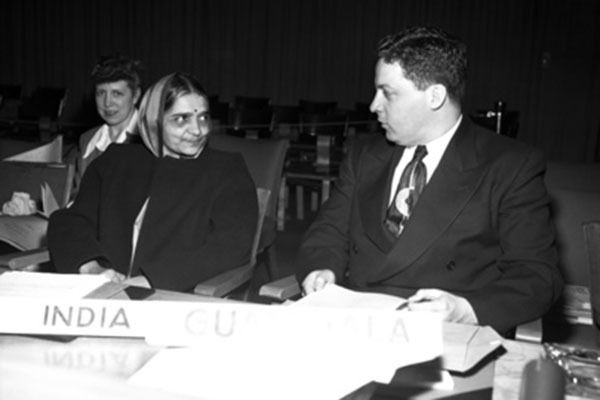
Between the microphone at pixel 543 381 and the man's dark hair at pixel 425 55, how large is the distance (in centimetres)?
140

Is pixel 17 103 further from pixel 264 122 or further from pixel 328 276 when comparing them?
pixel 328 276

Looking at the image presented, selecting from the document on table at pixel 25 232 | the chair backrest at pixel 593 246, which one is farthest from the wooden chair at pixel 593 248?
the document on table at pixel 25 232

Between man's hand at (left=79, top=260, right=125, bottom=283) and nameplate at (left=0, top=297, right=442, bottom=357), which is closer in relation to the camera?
nameplate at (left=0, top=297, right=442, bottom=357)

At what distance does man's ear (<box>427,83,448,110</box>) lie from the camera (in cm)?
192

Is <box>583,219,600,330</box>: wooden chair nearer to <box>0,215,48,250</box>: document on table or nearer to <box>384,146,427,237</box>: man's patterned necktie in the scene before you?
<box>384,146,427,237</box>: man's patterned necktie

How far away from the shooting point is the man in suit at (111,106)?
3352 mm

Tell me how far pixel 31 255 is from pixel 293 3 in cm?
906

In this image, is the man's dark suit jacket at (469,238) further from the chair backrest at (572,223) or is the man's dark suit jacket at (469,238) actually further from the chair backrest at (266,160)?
the chair backrest at (266,160)

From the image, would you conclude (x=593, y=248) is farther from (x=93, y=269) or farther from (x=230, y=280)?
(x=93, y=269)

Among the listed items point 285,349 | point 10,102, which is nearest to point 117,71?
point 285,349

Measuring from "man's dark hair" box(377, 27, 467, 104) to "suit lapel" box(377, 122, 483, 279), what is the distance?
0.69 feet

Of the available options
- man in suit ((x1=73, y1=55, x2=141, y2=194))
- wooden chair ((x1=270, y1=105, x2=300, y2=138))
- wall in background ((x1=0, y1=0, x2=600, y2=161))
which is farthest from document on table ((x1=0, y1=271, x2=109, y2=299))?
wall in background ((x1=0, y1=0, x2=600, y2=161))

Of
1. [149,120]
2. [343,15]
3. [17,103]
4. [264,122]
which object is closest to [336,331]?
[149,120]

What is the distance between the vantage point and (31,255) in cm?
218
